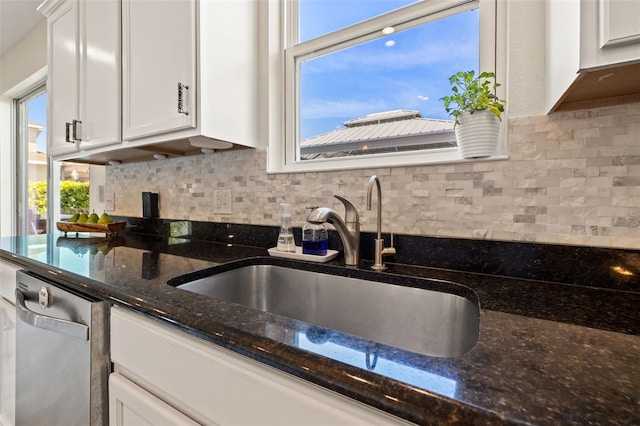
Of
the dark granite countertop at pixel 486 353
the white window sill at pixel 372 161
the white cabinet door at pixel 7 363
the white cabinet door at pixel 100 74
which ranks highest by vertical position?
the white cabinet door at pixel 100 74

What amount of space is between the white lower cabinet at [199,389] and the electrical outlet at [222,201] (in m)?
0.79

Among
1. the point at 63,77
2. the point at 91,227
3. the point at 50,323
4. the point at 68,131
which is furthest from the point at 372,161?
the point at 63,77

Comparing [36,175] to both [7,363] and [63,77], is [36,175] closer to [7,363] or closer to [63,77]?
[63,77]

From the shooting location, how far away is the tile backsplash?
0.77 meters

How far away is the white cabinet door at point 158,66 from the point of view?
1196mm

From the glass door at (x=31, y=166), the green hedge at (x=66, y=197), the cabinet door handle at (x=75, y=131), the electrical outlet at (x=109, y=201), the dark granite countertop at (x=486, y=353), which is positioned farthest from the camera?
the glass door at (x=31, y=166)

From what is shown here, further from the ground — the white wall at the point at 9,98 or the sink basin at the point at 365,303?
the white wall at the point at 9,98

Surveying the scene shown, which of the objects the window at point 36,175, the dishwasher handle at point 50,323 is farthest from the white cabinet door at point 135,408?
the window at point 36,175

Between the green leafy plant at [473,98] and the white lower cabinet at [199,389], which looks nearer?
the white lower cabinet at [199,389]

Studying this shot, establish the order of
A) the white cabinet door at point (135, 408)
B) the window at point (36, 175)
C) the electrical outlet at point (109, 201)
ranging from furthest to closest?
the window at point (36, 175) → the electrical outlet at point (109, 201) → the white cabinet door at point (135, 408)

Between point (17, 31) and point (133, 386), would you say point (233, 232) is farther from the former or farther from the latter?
point (17, 31)

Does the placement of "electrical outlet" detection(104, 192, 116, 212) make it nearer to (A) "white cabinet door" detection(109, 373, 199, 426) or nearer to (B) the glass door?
(B) the glass door

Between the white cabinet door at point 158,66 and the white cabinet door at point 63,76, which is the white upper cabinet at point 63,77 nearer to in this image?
the white cabinet door at point 63,76

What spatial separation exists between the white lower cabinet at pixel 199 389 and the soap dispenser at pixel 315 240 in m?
0.56
